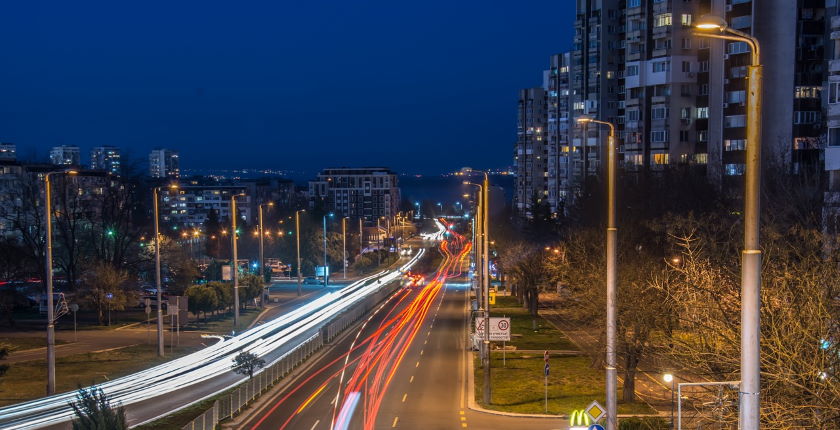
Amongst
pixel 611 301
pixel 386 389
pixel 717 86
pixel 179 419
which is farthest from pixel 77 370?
pixel 717 86

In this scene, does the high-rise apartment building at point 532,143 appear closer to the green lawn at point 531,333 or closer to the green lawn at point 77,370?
the green lawn at point 531,333

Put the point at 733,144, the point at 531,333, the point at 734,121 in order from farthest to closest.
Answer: the point at 734,121 → the point at 733,144 → the point at 531,333

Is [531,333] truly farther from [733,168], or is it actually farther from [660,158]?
[660,158]

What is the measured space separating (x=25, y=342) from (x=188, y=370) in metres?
14.2

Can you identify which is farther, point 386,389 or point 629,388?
point 386,389

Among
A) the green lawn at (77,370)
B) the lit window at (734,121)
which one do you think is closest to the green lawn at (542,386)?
the green lawn at (77,370)

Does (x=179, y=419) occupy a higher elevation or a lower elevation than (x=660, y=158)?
lower

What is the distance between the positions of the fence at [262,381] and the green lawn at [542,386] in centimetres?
780

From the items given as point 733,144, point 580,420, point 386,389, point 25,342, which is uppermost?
point 733,144

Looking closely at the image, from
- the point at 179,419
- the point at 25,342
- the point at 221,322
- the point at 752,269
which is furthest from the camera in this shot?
the point at 221,322

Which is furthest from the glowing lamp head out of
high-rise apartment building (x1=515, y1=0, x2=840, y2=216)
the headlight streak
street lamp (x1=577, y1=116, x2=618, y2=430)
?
high-rise apartment building (x1=515, y1=0, x2=840, y2=216)

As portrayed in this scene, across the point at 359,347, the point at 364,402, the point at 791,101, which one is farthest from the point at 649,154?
the point at 364,402

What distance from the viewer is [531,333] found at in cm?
4625

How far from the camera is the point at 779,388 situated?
39.8 ft
